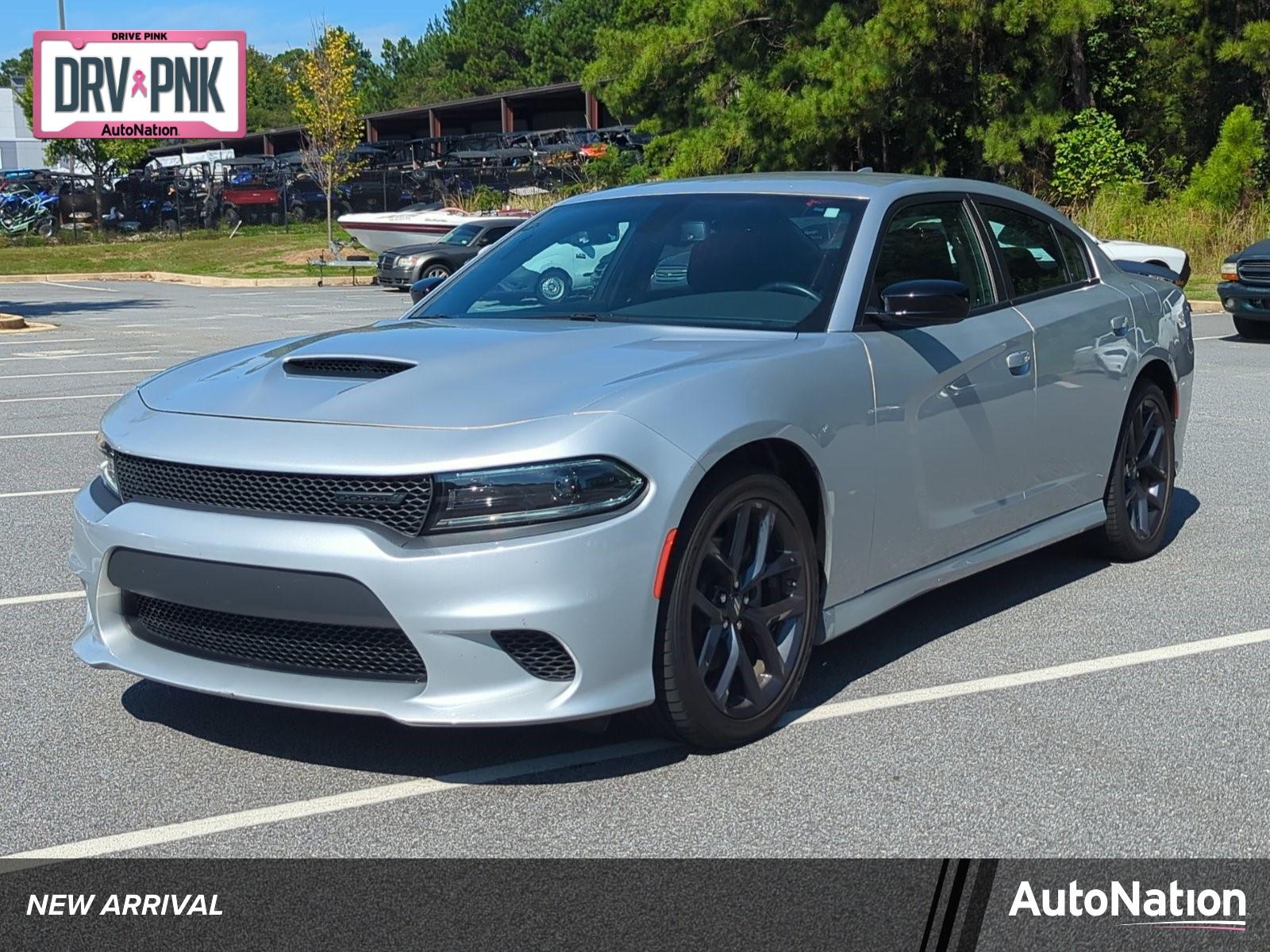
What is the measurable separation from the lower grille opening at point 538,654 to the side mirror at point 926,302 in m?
1.66

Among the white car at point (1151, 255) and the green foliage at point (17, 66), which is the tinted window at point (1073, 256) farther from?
the green foliage at point (17, 66)

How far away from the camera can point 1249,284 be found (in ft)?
53.8

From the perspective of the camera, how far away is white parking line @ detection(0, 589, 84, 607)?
19.9 feet

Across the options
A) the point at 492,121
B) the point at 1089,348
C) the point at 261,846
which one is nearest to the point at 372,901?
the point at 261,846

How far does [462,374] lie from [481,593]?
78cm

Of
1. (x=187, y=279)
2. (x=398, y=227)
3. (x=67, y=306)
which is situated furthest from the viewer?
(x=187, y=279)

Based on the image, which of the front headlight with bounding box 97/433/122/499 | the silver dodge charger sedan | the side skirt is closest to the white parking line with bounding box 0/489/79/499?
the silver dodge charger sedan

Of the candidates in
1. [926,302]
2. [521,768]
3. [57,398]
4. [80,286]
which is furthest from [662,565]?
[80,286]

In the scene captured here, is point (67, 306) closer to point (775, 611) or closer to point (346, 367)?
point (346, 367)

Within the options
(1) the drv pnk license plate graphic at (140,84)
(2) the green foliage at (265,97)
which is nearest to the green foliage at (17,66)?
(2) the green foliage at (265,97)

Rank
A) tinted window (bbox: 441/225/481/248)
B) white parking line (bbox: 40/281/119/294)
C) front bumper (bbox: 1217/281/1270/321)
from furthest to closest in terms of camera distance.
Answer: white parking line (bbox: 40/281/119/294), tinted window (bbox: 441/225/481/248), front bumper (bbox: 1217/281/1270/321)

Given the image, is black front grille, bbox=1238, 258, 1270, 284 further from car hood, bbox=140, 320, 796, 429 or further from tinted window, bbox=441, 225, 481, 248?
tinted window, bbox=441, 225, 481, 248

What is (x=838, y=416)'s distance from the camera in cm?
470

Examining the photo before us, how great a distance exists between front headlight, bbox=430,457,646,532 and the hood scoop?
0.67m
